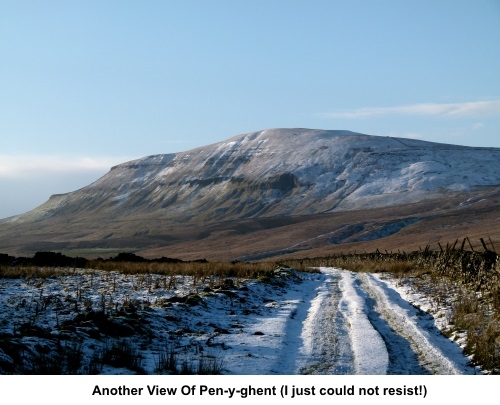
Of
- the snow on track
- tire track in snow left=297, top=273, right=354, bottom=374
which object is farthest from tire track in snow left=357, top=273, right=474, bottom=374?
tire track in snow left=297, top=273, right=354, bottom=374

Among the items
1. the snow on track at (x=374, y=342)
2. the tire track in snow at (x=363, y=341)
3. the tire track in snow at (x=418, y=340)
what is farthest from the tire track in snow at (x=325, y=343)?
the tire track in snow at (x=418, y=340)

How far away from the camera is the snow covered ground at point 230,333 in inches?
409

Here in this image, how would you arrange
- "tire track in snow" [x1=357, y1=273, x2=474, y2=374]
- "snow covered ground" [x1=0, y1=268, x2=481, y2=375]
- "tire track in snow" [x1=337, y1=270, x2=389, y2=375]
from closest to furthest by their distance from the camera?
"snow covered ground" [x1=0, y1=268, x2=481, y2=375], "tire track in snow" [x1=337, y1=270, x2=389, y2=375], "tire track in snow" [x1=357, y1=273, x2=474, y2=374]

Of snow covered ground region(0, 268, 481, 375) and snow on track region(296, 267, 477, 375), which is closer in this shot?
snow covered ground region(0, 268, 481, 375)

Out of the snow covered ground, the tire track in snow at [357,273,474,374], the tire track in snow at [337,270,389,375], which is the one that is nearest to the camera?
the snow covered ground

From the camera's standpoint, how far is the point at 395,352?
11.8m

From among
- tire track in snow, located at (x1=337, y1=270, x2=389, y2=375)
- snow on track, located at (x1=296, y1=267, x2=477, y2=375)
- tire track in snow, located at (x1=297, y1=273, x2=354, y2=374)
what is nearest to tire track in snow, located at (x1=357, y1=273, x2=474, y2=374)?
snow on track, located at (x1=296, y1=267, x2=477, y2=375)

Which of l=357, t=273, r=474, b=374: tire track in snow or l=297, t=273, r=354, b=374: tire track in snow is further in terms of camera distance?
l=357, t=273, r=474, b=374: tire track in snow

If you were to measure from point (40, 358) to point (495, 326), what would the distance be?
8718 mm

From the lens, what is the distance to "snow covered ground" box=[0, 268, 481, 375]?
34.1ft

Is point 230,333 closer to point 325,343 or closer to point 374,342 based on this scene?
point 325,343

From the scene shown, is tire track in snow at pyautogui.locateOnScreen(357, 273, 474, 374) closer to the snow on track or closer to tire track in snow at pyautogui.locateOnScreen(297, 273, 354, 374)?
the snow on track

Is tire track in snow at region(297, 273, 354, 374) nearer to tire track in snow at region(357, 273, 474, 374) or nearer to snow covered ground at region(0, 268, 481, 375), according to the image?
snow covered ground at region(0, 268, 481, 375)

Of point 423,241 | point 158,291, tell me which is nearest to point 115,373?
point 158,291
